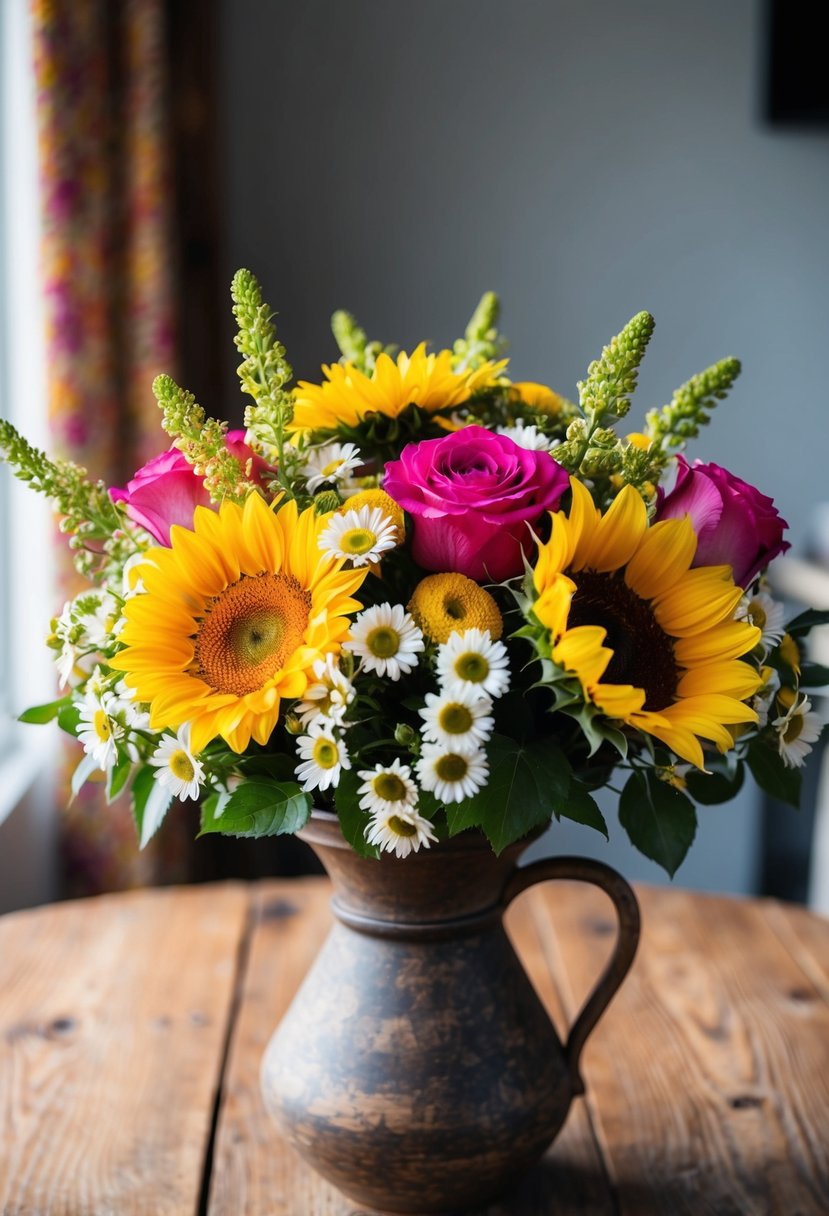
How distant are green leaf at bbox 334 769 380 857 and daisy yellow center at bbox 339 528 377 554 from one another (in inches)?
4.6

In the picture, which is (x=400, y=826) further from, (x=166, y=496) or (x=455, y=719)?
(x=166, y=496)

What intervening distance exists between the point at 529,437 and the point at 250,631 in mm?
197

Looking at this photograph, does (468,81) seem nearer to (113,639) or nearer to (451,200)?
(451,200)

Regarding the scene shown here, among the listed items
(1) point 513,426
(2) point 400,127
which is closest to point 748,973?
(1) point 513,426

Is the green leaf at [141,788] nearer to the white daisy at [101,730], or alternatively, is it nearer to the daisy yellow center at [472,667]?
the white daisy at [101,730]

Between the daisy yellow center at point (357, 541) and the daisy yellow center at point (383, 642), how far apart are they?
0.04 m

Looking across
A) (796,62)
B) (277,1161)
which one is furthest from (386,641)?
(796,62)

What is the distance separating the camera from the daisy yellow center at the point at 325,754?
618mm

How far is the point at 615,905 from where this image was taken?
2.62 ft

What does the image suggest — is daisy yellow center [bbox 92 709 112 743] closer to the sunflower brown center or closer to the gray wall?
the sunflower brown center

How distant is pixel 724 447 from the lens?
268cm

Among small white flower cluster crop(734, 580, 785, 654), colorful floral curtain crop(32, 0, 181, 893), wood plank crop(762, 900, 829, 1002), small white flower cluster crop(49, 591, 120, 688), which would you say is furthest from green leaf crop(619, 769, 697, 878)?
colorful floral curtain crop(32, 0, 181, 893)

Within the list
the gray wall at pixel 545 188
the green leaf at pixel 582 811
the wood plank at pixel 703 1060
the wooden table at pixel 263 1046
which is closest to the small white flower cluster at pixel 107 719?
the green leaf at pixel 582 811

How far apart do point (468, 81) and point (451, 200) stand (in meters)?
0.23
